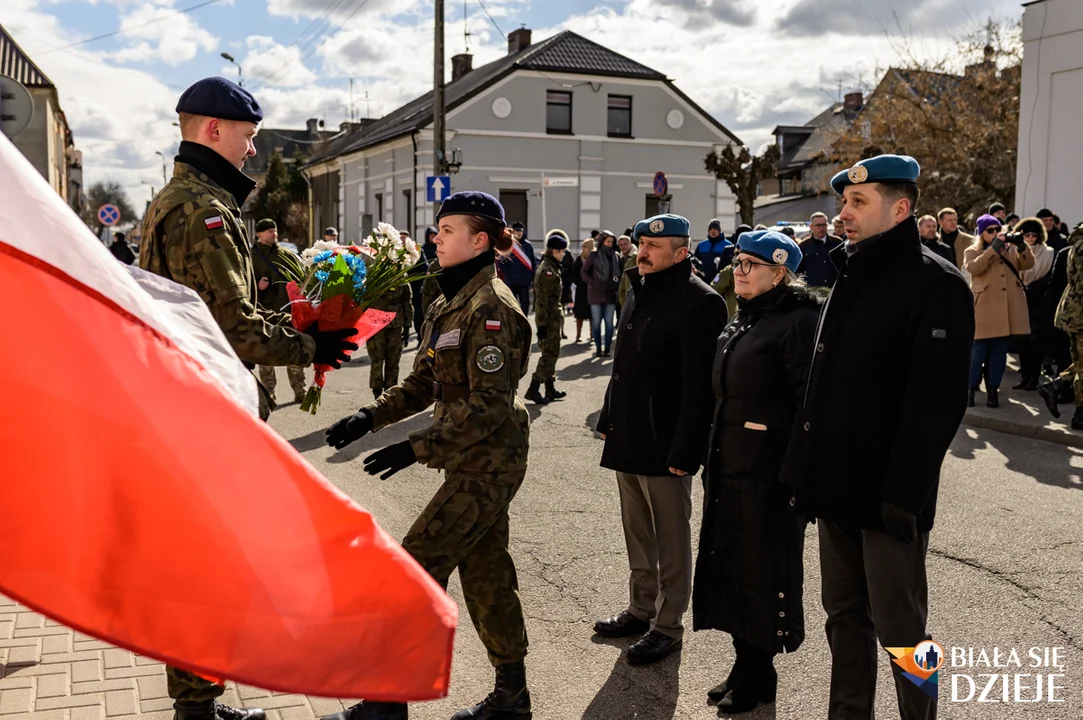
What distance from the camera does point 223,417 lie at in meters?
1.77

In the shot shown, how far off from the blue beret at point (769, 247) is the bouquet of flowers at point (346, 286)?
1.47 meters

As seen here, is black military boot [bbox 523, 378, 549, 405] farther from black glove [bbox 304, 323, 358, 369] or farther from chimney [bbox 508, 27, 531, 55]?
chimney [bbox 508, 27, 531, 55]

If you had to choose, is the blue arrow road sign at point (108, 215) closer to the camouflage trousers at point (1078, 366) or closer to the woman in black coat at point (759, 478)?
the camouflage trousers at point (1078, 366)

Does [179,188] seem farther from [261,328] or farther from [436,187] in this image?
[436,187]

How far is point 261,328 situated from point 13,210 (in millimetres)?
1800

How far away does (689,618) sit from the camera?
5.48m

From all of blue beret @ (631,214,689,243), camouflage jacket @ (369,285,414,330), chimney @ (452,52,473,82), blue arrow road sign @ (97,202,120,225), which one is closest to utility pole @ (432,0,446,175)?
blue arrow road sign @ (97,202,120,225)

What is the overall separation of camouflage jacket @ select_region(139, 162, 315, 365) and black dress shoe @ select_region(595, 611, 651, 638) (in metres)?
2.36

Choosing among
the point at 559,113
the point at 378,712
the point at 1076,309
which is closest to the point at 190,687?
the point at 378,712

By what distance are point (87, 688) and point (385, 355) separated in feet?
26.8

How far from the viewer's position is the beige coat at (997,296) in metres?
11.8

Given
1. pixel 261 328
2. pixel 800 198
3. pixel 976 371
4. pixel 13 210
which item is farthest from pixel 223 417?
pixel 800 198

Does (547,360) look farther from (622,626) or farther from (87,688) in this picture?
(87,688)

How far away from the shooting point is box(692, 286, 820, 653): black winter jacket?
4301 mm
